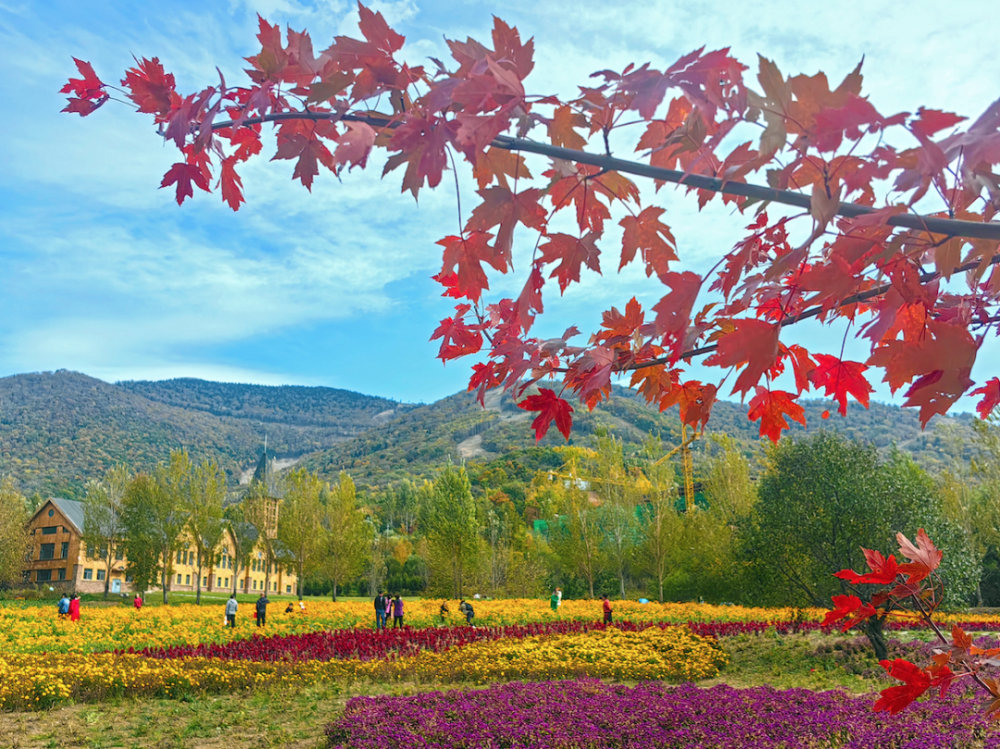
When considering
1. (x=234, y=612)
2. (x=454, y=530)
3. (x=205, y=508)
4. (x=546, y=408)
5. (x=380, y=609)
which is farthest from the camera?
(x=205, y=508)

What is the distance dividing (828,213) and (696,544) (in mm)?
A: 27693

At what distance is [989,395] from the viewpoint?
5.50 feet

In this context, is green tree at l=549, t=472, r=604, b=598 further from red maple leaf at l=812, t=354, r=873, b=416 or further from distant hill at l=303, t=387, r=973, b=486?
distant hill at l=303, t=387, r=973, b=486

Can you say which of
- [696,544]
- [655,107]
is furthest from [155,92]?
[696,544]

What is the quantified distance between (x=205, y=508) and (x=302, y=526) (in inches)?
196

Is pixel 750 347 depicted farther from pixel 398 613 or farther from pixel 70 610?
pixel 70 610

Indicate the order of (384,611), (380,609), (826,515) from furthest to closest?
(384,611) → (380,609) → (826,515)

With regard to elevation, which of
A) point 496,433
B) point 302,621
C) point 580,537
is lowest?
point 302,621

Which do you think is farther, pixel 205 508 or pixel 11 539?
pixel 11 539

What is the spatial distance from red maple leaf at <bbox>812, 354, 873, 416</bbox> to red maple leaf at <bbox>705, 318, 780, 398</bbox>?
2.26 feet

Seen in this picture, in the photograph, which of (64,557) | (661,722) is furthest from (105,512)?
(661,722)

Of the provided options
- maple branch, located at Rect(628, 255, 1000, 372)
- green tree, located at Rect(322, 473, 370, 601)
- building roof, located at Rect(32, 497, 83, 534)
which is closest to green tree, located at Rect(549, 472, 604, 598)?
green tree, located at Rect(322, 473, 370, 601)

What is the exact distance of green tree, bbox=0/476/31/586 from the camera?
33406mm

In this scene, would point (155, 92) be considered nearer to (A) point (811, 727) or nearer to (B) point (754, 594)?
(A) point (811, 727)
